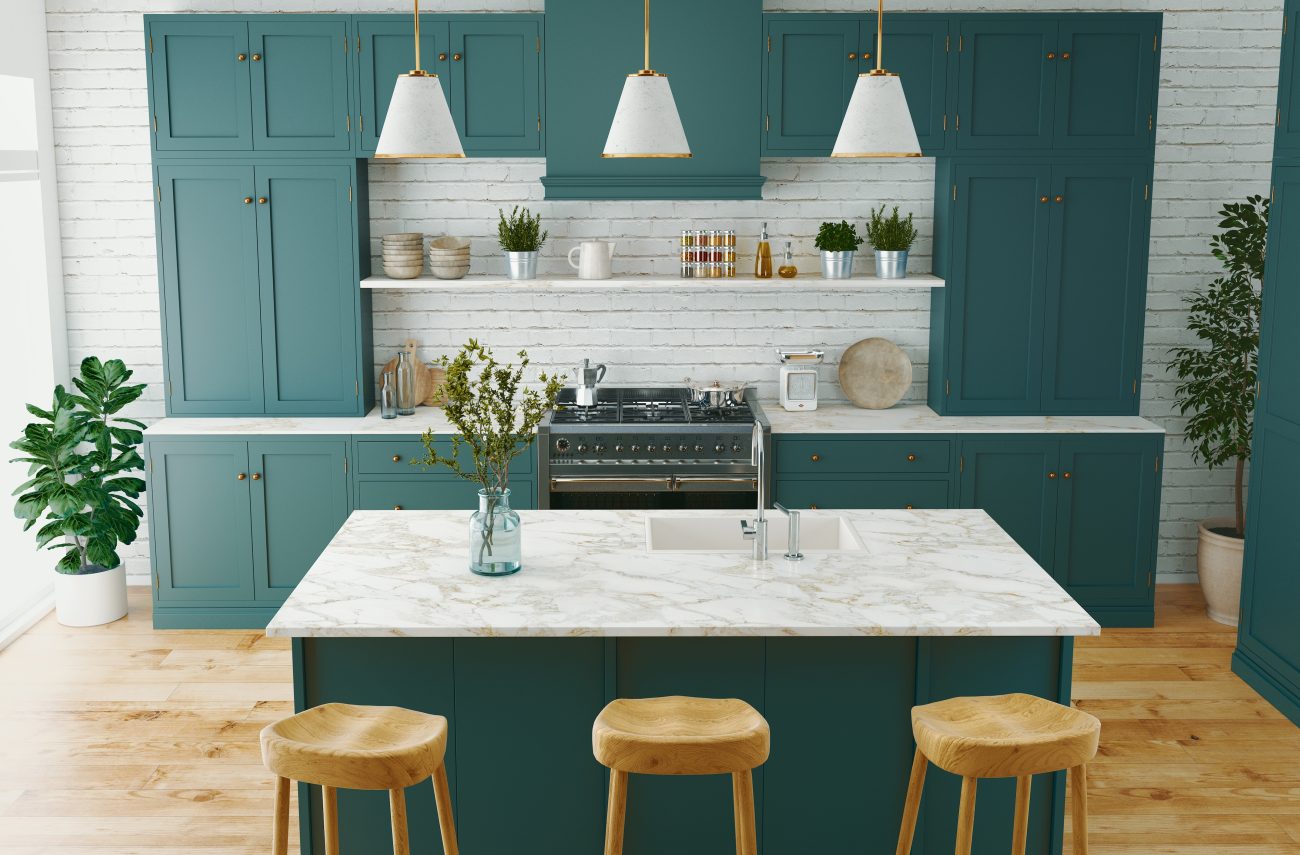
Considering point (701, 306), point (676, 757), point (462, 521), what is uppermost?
point (701, 306)

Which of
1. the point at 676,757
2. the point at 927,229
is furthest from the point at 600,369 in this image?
the point at 676,757

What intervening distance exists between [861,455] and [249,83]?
3307 millimetres

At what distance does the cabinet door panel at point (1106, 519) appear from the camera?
19.9 ft

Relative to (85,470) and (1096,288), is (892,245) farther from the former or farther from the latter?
(85,470)

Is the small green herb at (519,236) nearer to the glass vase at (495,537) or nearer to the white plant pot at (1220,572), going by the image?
the glass vase at (495,537)

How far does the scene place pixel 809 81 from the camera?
236 inches

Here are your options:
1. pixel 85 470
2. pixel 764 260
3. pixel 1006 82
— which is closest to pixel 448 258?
pixel 764 260

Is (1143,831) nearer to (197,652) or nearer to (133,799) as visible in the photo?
(133,799)

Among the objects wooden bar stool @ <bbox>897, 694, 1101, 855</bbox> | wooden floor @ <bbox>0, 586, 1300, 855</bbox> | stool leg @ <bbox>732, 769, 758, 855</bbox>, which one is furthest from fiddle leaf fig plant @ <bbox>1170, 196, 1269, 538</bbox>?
stool leg @ <bbox>732, 769, 758, 855</bbox>

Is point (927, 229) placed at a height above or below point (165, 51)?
below

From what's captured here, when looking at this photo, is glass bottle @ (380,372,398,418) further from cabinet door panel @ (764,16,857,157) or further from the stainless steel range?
cabinet door panel @ (764,16,857,157)

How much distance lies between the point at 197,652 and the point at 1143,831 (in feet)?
13.2

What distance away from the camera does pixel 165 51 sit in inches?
233

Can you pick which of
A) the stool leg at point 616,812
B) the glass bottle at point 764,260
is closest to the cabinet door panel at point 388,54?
the glass bottle at point 764,260
